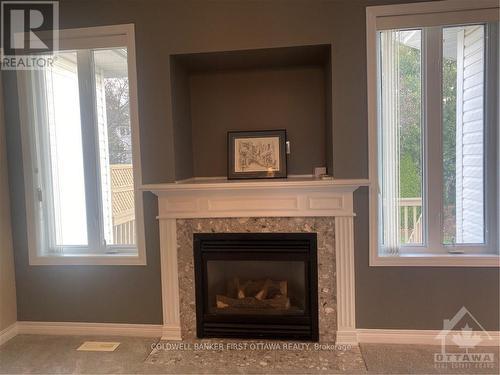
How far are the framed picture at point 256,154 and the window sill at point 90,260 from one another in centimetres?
97

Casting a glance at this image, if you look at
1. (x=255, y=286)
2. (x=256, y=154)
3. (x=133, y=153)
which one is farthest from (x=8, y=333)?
(x=256, y=154)

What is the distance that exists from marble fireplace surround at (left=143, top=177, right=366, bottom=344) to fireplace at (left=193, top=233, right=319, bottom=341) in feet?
0.21

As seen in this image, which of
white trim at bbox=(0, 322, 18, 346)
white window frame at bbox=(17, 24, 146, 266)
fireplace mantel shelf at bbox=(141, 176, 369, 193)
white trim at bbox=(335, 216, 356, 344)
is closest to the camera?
fireplace mantel shelf at bbox=(141, 176, 369, 193)

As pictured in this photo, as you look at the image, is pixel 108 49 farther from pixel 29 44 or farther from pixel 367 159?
pixel 367 159

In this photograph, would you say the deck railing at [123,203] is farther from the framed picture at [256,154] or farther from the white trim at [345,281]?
the white trim at [345,281]

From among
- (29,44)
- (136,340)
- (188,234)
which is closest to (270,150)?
(188,234)

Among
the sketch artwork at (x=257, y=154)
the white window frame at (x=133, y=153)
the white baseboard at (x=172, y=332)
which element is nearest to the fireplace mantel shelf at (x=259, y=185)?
the white window frame at (x=133, y=153)

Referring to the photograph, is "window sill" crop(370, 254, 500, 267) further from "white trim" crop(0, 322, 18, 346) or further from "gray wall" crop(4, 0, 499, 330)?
"white trim" crop(0, 322, 18, 346)

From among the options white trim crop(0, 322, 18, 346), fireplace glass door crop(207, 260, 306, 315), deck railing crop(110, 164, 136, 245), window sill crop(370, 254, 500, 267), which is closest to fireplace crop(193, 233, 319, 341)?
fireplace glass door crop(207, 260, 306, 315)

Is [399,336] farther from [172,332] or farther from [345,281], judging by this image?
[172,332]

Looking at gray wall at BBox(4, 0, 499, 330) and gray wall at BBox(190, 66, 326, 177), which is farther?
gray wall at BBox(190, 66, 326, 177)

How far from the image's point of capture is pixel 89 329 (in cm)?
255

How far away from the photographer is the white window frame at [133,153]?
7.77ft

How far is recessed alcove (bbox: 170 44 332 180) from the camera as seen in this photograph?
99.2 inches
